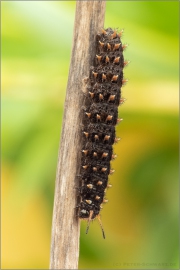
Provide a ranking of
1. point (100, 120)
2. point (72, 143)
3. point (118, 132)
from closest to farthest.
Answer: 1. point (72, 143)
2. point (100, 120)
3. point (118, 132)

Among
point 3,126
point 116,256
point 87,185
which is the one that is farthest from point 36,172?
point 87,185

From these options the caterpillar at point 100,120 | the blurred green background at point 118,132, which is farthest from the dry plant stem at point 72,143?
the blurred green background at point 118,132

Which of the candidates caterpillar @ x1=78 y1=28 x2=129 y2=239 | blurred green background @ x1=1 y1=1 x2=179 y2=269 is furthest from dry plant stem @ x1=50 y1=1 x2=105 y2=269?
blurred green background @ x1=1 y1=1 x2=179 y2=269

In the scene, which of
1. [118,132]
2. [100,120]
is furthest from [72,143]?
[118,132]

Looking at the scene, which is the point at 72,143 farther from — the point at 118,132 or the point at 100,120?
the point at 118,132

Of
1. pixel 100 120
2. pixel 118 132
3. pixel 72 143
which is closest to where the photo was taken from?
pixel 72 143

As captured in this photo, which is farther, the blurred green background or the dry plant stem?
the blurred green background

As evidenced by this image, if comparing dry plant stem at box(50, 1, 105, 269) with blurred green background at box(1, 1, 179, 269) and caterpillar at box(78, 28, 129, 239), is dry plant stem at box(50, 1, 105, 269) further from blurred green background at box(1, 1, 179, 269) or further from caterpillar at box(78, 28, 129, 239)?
blurred green background at box(1, 1, 179, 269)
